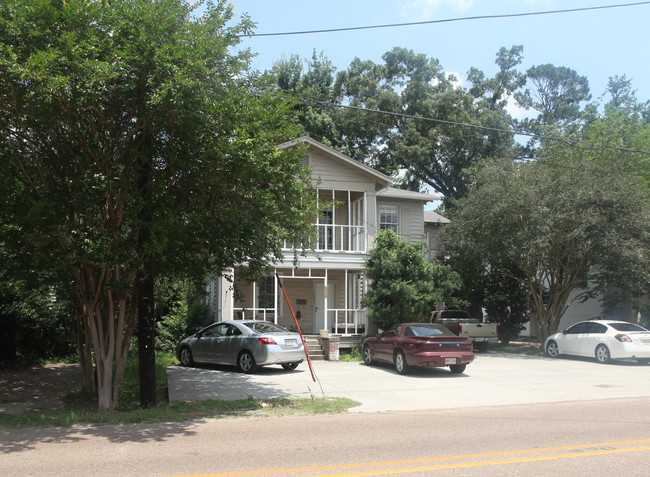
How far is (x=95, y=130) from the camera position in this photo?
9156 millimetres

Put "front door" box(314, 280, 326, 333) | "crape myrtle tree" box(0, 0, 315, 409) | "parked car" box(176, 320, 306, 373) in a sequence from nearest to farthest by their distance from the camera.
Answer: "crape myrtle tree" box(0, 0, 315, 409) < "parked car" box(176, 320, 306, 373) < "front door" box(314, 280, 326, 333)

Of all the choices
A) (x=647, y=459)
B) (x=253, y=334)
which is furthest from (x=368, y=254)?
(x=647, y=459)

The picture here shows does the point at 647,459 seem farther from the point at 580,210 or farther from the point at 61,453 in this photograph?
the point at 580,210

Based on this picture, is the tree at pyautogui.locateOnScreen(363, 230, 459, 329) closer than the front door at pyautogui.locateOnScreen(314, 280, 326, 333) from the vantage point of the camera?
Yes

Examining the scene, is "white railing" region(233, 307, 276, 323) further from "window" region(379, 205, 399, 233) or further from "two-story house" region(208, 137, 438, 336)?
"window" region(379, 205, 399, 233)

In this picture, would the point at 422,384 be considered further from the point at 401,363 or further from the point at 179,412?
the point at 179,412

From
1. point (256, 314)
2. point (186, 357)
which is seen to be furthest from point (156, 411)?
point (256, 314)

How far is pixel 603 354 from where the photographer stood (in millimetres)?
17359

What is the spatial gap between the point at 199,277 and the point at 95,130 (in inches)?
133

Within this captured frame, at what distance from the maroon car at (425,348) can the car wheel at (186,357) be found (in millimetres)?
5683

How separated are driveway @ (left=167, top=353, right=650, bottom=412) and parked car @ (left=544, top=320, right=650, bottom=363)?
17.5 inches

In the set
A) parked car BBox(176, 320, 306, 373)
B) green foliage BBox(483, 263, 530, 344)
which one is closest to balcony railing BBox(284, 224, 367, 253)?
parked car BBox(176, 320, 306, 373)

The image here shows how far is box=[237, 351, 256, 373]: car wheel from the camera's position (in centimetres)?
1455

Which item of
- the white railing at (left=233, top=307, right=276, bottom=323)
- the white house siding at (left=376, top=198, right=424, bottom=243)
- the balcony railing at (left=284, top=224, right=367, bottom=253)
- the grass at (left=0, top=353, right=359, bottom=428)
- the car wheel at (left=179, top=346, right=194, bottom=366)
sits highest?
the white house siding at (left=376, top=198, right=424, bottom=243)
